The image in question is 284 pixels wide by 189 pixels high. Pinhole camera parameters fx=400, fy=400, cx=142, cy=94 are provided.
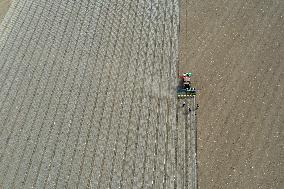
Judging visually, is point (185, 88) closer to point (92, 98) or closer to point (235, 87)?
point (235, 87)

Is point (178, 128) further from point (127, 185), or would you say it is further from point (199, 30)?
point (199, 30)

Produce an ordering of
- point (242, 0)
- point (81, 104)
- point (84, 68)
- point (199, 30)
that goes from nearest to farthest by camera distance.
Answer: point (81, 104), point (84, 68), point (199, 30), point (242, 0)

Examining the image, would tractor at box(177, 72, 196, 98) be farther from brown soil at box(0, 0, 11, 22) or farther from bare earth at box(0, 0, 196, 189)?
brown soil at box(0, 0, 11, 22)

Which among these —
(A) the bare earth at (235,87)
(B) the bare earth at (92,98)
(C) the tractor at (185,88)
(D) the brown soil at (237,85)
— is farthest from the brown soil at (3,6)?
(C) the tractor at (185,88)

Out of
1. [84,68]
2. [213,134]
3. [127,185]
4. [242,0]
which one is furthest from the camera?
[242,0]

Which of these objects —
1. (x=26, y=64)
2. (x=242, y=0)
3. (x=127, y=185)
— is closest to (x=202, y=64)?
(x=242, y=0)

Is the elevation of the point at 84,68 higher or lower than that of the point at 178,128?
higher

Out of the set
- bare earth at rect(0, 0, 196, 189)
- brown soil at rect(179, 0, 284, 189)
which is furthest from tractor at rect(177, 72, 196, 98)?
brown soil at rect(179, 0, 284, 189)
